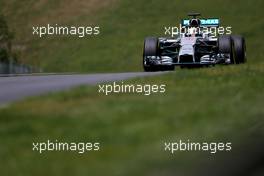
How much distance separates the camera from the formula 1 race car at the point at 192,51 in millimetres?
23391

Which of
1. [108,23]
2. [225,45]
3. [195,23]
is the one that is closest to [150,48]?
[225,45]

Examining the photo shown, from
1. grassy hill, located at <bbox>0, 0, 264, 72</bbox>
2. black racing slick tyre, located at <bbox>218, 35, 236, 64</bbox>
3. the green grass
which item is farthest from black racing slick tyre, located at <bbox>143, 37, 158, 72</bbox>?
grassy hill, located at <bbox>0, 0, 264, 72</bbox>

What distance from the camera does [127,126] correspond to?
731cm

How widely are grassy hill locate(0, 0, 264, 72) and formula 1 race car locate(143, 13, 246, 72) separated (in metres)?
47.9

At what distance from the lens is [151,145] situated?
6.15m

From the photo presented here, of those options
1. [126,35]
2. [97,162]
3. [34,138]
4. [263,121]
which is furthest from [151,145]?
[126,35]

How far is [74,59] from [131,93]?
2788 inches

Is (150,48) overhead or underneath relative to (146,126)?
overhead

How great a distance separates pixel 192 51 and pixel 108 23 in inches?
2761

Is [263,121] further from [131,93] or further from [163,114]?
[131,93]

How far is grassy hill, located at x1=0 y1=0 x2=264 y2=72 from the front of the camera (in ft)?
261

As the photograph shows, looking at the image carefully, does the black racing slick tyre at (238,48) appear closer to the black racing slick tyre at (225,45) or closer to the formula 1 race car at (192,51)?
the formula 1 race car at (192,51)

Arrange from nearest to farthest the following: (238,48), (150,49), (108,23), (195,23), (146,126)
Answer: (146,126)
(150,49)
(238,48)
(195,23)
(108,23)

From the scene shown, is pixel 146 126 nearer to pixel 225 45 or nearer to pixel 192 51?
pixel 225 45
